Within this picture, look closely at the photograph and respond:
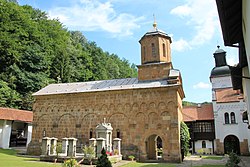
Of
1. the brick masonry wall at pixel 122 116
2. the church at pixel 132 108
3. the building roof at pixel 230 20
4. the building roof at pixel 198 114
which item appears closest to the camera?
the building roof at pixel 230 20

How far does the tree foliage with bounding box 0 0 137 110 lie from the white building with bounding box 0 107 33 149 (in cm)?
359

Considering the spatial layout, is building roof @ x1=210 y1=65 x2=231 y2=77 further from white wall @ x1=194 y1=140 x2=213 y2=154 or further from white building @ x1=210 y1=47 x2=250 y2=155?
white wall @ x1=194 y1=140 x2=213 y2=154

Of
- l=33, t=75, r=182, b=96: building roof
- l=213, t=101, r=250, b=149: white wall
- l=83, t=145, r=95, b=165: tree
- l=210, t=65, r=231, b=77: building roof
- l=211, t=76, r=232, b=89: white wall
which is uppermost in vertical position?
l=210, t=65, r=231, b=77: building roof

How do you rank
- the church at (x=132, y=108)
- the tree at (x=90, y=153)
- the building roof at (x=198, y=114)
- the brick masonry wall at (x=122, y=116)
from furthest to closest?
the building roof at (x=198, y=114) → the church at (x=132, y=108) → the brick masonry wall at (x=122, y=116) → the tree at (x=90, y=153)

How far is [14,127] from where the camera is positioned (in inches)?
1125

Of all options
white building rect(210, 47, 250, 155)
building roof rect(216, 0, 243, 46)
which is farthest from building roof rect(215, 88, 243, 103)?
building roof rect(216, 0, 243, 46)

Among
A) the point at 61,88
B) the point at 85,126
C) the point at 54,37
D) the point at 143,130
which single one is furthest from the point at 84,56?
the point at 143,130

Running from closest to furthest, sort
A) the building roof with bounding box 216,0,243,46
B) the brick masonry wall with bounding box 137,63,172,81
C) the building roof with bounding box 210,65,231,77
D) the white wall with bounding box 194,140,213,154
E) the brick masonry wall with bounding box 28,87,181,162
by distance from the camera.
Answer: the building roof with bounding box 216,0,243,46
the brick masonry wall with bounding box 28,87,181,162
the brick masonry wall with bounding box 137,63,172,81
the white wall with bounding box 194,140,213,154
the building roof with bounding box 210,65,231,77

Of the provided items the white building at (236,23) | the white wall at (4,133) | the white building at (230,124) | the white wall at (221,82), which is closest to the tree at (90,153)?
the white building at (236,23)

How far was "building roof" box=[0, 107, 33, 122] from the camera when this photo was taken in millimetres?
23342

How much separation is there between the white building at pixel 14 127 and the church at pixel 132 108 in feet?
13.6

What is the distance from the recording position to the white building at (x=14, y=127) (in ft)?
77.3

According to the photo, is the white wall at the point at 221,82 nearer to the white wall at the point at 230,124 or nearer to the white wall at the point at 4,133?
the white wall at the point at 230,124

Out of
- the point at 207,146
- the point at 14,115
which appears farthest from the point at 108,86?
the point at 207,146
